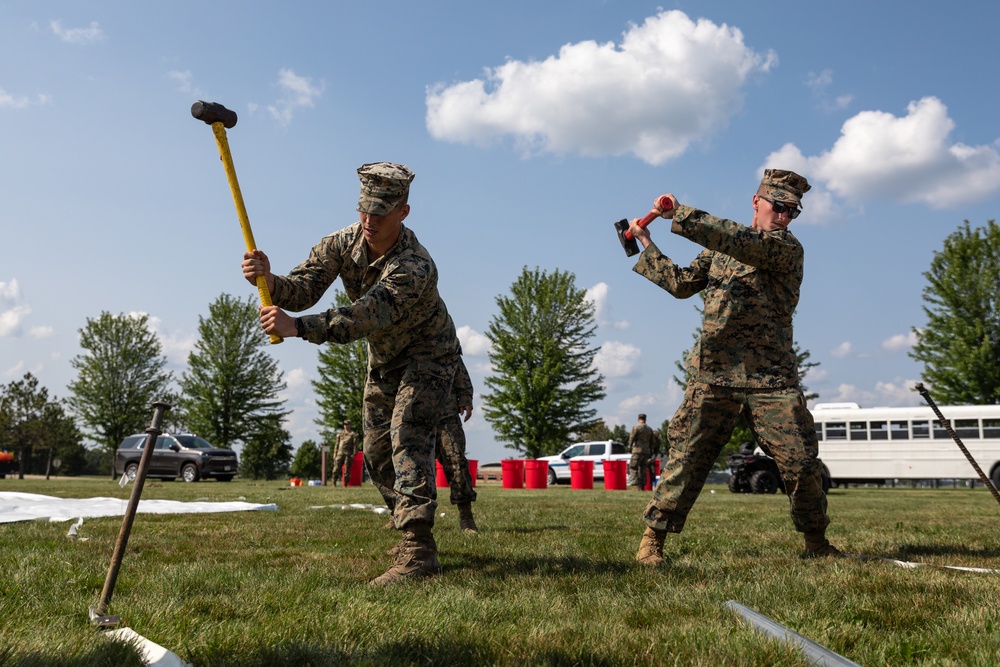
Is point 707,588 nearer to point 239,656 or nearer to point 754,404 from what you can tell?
point 754,404

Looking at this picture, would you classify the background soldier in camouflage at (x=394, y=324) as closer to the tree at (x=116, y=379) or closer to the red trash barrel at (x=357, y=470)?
the red trash barrel at (x=357, y=470)

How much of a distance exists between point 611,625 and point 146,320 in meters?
50.7

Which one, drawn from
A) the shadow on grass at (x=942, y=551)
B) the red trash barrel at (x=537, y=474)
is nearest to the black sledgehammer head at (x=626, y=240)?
the shadow on grass at (x=942, y=551)

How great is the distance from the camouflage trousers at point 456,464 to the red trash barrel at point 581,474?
17.1 metres

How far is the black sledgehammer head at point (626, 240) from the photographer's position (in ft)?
16.9

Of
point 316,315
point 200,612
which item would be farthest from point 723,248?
point 200,612

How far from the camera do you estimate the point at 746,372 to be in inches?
199

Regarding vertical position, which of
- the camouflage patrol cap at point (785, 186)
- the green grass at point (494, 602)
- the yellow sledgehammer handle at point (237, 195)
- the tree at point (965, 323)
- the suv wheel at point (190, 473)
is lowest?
the green grass at point (494, 602)

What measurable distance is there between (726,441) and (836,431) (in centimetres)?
2417

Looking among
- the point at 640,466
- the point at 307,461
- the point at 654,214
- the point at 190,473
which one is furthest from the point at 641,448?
the point at 307,461

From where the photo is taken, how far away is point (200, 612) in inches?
125

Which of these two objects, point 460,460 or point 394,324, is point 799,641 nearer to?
point 394,324

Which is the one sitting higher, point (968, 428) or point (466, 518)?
point (968, 428)

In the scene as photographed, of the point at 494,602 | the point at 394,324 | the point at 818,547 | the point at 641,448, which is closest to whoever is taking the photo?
the point at 494,602
